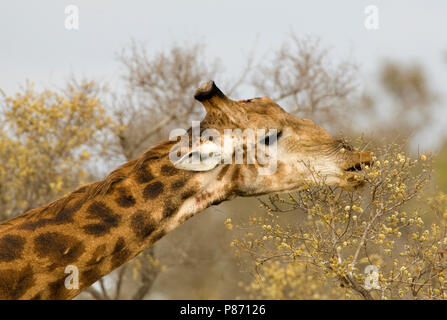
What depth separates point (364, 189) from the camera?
636 centimetres

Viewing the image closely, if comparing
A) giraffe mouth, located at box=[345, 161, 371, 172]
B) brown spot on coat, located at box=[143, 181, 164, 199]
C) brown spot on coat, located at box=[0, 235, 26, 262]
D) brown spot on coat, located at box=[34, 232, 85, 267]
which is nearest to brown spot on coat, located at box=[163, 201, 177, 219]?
brown spot on coat, located at box=[143, 181, 164, 199]

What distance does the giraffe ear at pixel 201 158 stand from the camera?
571 centimetres

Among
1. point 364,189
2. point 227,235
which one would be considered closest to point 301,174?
point 364,189

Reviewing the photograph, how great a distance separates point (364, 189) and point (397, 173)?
1.35 feet

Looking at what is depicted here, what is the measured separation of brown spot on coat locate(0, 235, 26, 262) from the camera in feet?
17.4

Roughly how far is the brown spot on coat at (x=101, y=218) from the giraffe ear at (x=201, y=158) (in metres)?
0.70

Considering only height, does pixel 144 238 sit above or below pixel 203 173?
below

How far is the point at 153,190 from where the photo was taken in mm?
5699

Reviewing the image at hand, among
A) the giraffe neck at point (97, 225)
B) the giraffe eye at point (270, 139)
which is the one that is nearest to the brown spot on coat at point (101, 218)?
the giraffe neck at point (97, 225)

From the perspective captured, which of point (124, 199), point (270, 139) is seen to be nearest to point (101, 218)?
point (124, 199)

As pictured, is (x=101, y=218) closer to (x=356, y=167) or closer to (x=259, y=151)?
(x=259, y=151)

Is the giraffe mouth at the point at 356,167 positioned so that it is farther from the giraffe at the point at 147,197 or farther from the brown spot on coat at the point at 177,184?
the brown spot on coat at the point at 177,184

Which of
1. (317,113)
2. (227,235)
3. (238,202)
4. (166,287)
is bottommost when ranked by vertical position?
(166,287)

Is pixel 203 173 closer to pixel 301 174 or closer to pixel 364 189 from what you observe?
pixel 301 174
